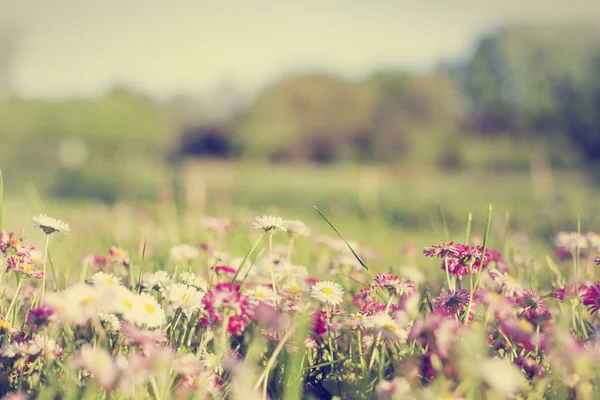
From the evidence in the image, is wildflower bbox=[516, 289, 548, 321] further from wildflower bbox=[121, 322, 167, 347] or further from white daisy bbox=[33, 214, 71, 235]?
white daisy bbox=[33, 214, 71, 235]

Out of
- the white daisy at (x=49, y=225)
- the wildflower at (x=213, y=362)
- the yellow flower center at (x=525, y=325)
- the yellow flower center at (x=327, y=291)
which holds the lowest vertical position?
the wildflower at (x=213, y=362)

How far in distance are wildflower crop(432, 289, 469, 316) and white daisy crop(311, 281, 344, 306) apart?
0.20 metres

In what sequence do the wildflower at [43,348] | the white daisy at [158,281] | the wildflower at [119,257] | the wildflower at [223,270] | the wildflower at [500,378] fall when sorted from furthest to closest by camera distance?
the wildflower at [119,257] → the wildflower at [223,270] → the white daisy at [158,281] → the wildflower at [43,348] → the wildflower at [500,378]

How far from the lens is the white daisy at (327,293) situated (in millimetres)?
1062

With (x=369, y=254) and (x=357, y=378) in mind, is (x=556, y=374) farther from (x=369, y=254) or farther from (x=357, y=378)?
(x=369, y=254)

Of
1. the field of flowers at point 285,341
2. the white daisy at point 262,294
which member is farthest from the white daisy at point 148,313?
the white daisy at point 262,294

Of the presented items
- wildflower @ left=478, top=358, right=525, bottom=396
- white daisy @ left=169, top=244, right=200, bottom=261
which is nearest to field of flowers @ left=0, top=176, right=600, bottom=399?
wildflower @ left=478, top=358, right=525, bottom=396

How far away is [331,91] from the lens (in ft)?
130

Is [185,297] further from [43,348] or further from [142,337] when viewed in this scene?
[43,348]

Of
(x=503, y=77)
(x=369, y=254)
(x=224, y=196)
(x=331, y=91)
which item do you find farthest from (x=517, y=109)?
(x=369, y=254)

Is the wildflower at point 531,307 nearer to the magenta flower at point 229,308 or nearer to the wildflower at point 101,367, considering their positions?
the magenta flower at point 229,308

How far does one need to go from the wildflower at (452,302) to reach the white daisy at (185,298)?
0.47 metres

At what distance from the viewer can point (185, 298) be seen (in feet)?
3.14

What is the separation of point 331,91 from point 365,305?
39513 mm
